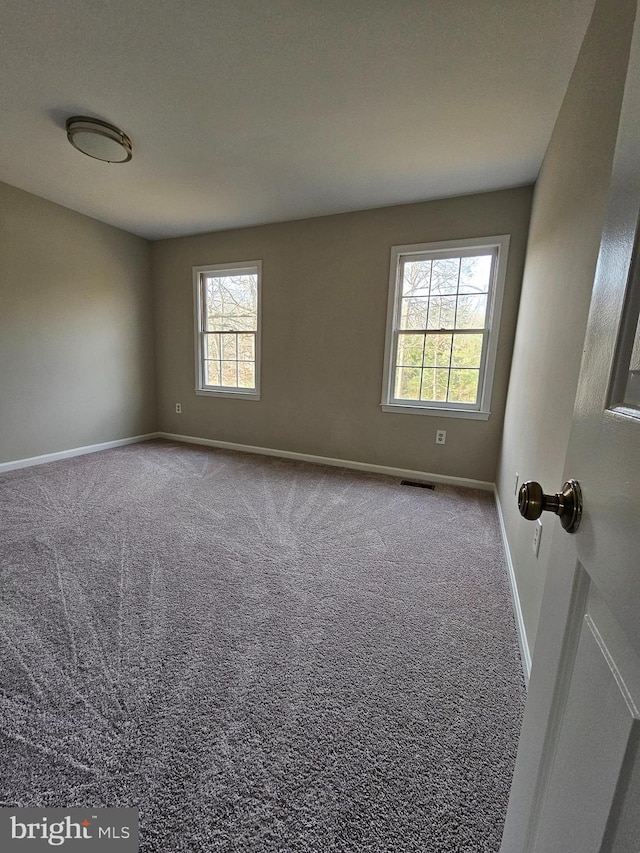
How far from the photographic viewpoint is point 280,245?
3764 millimetres

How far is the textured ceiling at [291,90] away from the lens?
5.00 feet

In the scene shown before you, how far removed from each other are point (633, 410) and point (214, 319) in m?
4.51

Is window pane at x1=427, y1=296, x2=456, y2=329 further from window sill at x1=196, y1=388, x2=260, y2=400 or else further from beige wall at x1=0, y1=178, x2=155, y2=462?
beige wall at x1=0, y1=178, x2=155, y2=462

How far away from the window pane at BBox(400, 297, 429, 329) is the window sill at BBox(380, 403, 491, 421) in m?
0.78

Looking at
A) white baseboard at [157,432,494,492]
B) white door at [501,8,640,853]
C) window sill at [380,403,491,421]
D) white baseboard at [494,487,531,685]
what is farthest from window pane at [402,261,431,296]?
white door at [501,8,640,853]

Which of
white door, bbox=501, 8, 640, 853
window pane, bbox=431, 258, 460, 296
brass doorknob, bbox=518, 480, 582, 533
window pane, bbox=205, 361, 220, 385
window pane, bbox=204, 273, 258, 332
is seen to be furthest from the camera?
window pane, bbox=205, 361, 220, 385

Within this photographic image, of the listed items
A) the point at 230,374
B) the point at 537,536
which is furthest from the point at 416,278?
the point at 537,536

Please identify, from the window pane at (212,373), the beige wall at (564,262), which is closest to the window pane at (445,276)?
the beige wall at (564,262)

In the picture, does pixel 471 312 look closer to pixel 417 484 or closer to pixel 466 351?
pixel 466 351

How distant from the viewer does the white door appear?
0.34 metres

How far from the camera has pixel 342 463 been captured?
12.5 ft

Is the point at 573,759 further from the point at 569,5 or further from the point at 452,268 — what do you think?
the point at 452,268

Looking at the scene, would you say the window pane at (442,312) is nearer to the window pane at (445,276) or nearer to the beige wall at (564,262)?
the window pane at (445,276)

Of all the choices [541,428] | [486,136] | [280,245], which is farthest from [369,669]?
[280,245]
